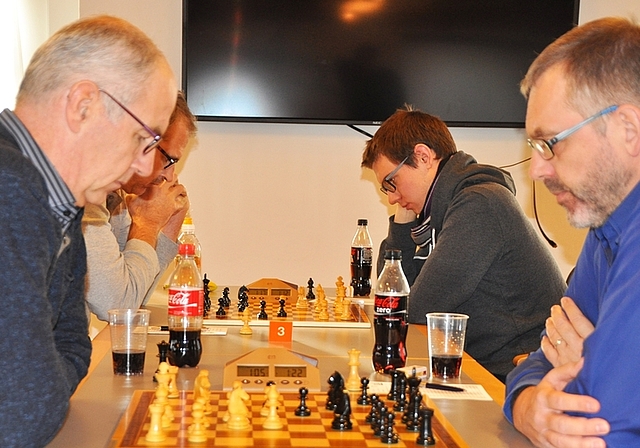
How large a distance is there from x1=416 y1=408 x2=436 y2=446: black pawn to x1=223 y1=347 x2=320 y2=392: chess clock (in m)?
0.37

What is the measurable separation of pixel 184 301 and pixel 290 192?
2934 mm

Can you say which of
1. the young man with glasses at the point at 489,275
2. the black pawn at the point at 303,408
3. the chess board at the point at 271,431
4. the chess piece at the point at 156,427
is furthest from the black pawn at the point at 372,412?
the young man with glasses at the point at 489,275

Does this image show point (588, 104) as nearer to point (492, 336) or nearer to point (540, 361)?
point (540, 361)

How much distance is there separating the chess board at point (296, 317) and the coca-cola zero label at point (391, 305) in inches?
25.4

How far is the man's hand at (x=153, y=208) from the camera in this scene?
9.68ft

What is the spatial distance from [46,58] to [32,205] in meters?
0.34

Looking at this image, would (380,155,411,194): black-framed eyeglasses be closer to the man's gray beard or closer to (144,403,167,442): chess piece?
the man's gray beard

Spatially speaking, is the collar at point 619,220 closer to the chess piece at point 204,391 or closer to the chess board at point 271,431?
the chess board at point 271,431

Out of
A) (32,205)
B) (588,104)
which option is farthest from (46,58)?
(588,104)

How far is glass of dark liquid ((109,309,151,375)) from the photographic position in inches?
73.3

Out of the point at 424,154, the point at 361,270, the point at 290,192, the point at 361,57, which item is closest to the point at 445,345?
the point at 424,154

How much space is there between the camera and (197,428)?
4.45 feet

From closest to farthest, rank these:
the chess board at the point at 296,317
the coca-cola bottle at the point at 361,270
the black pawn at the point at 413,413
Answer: the black pawn at the point at 413,413
the chess board at the point at 296,317
the coca-cola bottle at the point at 361,270

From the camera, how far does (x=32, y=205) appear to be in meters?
1.25
